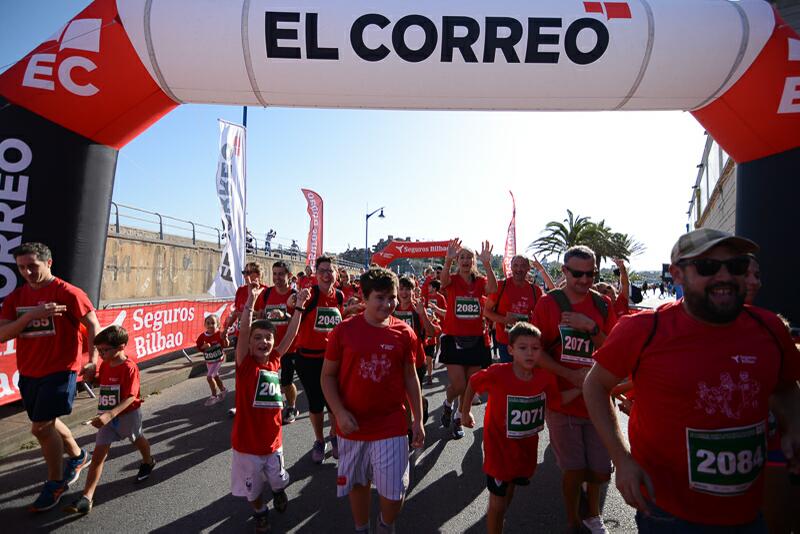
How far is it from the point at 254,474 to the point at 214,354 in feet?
13.2

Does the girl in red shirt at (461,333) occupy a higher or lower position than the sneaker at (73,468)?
higher

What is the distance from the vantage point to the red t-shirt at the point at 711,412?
5.64ft

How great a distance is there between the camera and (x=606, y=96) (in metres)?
4.80

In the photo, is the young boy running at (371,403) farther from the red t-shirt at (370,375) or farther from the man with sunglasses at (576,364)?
the man with sunglasses at (576,364)

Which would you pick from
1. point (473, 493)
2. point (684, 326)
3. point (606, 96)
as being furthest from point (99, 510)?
point (606, 96)

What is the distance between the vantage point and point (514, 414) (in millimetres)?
3008

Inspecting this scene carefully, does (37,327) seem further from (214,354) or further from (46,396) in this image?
(214,354)

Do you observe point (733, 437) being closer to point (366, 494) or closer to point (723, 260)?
point (723, 260)

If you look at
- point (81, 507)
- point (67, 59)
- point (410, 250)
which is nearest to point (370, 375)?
point (81, 507)

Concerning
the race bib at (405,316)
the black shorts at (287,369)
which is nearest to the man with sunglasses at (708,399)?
the black shorts at (287,369)

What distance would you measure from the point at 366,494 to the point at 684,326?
2.16m

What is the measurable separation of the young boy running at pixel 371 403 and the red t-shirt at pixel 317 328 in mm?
1937

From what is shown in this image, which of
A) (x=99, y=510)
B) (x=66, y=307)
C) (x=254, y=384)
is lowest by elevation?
(x=99, y=510)

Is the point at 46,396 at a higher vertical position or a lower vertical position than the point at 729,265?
lower
